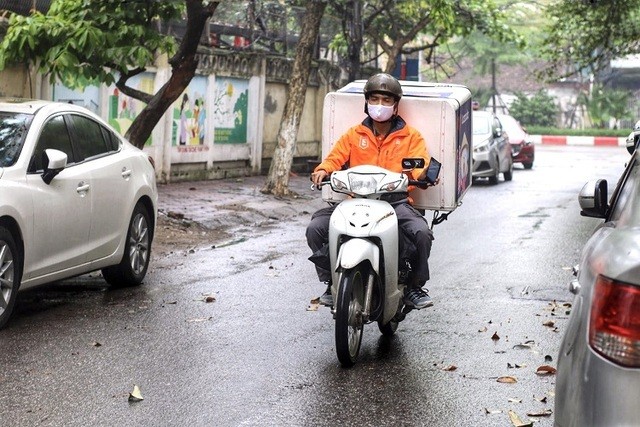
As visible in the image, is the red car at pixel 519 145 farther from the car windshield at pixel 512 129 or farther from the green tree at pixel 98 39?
the green tree at pixel 98 39

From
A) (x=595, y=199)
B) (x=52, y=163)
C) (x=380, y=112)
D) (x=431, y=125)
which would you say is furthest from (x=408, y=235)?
(x=52, y=163)

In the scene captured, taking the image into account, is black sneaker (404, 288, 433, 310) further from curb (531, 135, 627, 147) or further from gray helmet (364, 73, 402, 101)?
curb (531, 135, 627, 147)

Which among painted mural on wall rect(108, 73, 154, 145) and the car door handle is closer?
the car door handle

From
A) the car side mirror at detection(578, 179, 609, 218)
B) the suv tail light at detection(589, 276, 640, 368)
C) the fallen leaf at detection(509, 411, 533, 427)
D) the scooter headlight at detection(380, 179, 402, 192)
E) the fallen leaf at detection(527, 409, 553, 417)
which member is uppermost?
the car side mirror at detection(578, 179, 609, 218)

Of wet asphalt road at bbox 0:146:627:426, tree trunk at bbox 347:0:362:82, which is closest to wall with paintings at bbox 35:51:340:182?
tree trunk at bbox 347:0:362:82

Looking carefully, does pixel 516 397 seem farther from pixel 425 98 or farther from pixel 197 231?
pixel 197 231

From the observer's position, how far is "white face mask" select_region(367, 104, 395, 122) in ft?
26.8

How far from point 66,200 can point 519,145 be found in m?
23.6

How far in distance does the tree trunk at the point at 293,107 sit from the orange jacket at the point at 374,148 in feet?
39.7

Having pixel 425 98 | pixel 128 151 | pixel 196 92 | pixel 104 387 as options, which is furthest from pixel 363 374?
pixel 196 92

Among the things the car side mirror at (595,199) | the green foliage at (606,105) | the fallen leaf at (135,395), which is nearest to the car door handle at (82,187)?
the fallen leaf at (135,395)

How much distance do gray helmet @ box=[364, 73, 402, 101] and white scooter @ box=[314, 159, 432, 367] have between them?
0.50 m

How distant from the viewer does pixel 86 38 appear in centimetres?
1344

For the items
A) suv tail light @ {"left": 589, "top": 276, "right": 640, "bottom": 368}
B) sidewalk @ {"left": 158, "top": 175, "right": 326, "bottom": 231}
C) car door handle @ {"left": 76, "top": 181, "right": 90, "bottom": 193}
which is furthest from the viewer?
sidewalk @ {"left": 158, "top": 175, "right": 326, "bottom": 231}
